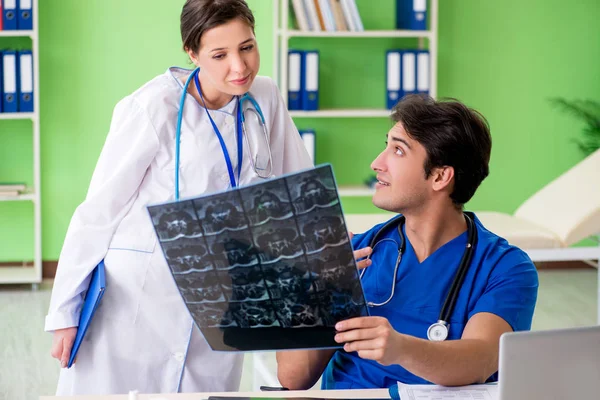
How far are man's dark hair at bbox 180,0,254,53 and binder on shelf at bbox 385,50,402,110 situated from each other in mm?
2689

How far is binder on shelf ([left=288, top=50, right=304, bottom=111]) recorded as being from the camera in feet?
14.4

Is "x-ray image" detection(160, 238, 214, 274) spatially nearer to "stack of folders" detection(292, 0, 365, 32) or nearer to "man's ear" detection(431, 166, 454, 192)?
"man's ear" detection(431, 166, 454, 192)

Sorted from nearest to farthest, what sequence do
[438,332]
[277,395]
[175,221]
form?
[175,221], [277,395], [438,332]

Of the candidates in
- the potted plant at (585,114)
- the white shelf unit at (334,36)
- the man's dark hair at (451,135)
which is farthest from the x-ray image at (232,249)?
the potted plant at (585,114)

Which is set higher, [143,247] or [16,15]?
[16,15]

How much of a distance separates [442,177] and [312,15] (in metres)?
2.85

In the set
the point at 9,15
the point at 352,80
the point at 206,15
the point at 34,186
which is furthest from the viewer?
the point at 352,80

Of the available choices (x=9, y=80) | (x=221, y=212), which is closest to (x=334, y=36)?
(x=9, y=80)

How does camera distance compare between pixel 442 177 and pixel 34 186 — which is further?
pixel 34 186

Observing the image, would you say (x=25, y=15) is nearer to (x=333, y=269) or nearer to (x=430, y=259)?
(x=430, y=259)

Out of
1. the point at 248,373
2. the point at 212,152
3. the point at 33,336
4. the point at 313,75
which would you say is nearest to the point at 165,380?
the point at 212,152

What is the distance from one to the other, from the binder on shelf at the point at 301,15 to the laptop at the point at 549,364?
3.43m

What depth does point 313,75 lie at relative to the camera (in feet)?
14.5

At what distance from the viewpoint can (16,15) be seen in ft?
14.2
